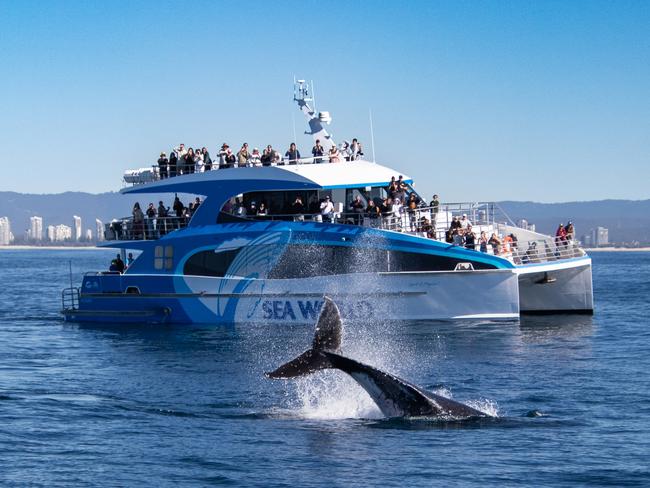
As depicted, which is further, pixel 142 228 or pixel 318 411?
pixel 142 228

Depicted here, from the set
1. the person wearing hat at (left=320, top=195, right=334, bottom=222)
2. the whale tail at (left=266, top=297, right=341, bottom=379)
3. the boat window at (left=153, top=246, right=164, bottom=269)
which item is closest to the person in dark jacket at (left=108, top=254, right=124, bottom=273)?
the boat window at (left=153, top=246, right=164, bottom=269)

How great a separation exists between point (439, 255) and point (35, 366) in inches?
510

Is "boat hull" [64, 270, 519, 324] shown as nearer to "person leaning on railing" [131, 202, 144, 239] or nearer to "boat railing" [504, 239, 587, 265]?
"boat railing" [504, 239, 587, 265]

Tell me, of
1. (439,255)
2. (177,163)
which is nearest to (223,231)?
(177,163)

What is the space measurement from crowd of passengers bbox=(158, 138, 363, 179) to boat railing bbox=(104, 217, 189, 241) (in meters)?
1.93

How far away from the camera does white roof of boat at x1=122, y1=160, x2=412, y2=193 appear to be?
35.9 metres

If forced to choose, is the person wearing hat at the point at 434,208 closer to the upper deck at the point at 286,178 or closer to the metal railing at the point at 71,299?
the upper deck at the point at 286,178

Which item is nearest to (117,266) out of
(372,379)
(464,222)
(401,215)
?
(401,215)

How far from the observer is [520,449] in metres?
17.5

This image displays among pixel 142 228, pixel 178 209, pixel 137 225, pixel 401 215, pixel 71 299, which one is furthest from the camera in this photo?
pixel 71 299

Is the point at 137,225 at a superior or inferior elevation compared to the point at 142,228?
superior

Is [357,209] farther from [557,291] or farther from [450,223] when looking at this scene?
[557,291]

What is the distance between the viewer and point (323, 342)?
18.8 metres

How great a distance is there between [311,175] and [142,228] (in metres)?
7.36
